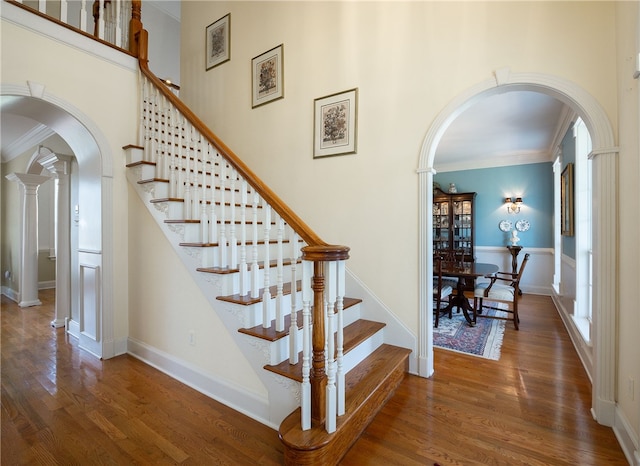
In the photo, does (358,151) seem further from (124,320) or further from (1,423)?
(1,423)

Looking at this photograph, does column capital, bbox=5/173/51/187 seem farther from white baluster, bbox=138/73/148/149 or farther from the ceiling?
white baluster, bbox=138/73/148/149

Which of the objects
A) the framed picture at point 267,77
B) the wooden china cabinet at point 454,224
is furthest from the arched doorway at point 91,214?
the wooden china cabinet at point 454,224

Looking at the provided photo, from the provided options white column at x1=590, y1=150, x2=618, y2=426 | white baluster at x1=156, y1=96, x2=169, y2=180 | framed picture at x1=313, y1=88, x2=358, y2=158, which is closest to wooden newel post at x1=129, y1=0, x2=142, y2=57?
white baluster at x1=156, y1=96, x2=169, y2=180

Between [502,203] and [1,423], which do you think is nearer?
[1,423]

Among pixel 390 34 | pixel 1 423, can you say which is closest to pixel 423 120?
pixel 390 34

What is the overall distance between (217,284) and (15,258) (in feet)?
19.4

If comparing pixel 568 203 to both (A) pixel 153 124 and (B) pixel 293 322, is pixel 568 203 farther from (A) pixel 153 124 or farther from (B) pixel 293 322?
(A) pixel 153 124

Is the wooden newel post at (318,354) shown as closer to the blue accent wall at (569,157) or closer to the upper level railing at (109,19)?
the upper level railing at (109,19)

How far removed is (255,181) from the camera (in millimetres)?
2004

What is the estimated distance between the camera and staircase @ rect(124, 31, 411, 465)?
1.56 meters

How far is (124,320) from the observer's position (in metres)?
3.04

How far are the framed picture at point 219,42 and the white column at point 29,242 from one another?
355 cm

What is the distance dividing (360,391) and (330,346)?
56cm

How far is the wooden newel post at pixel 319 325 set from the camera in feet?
4.93
